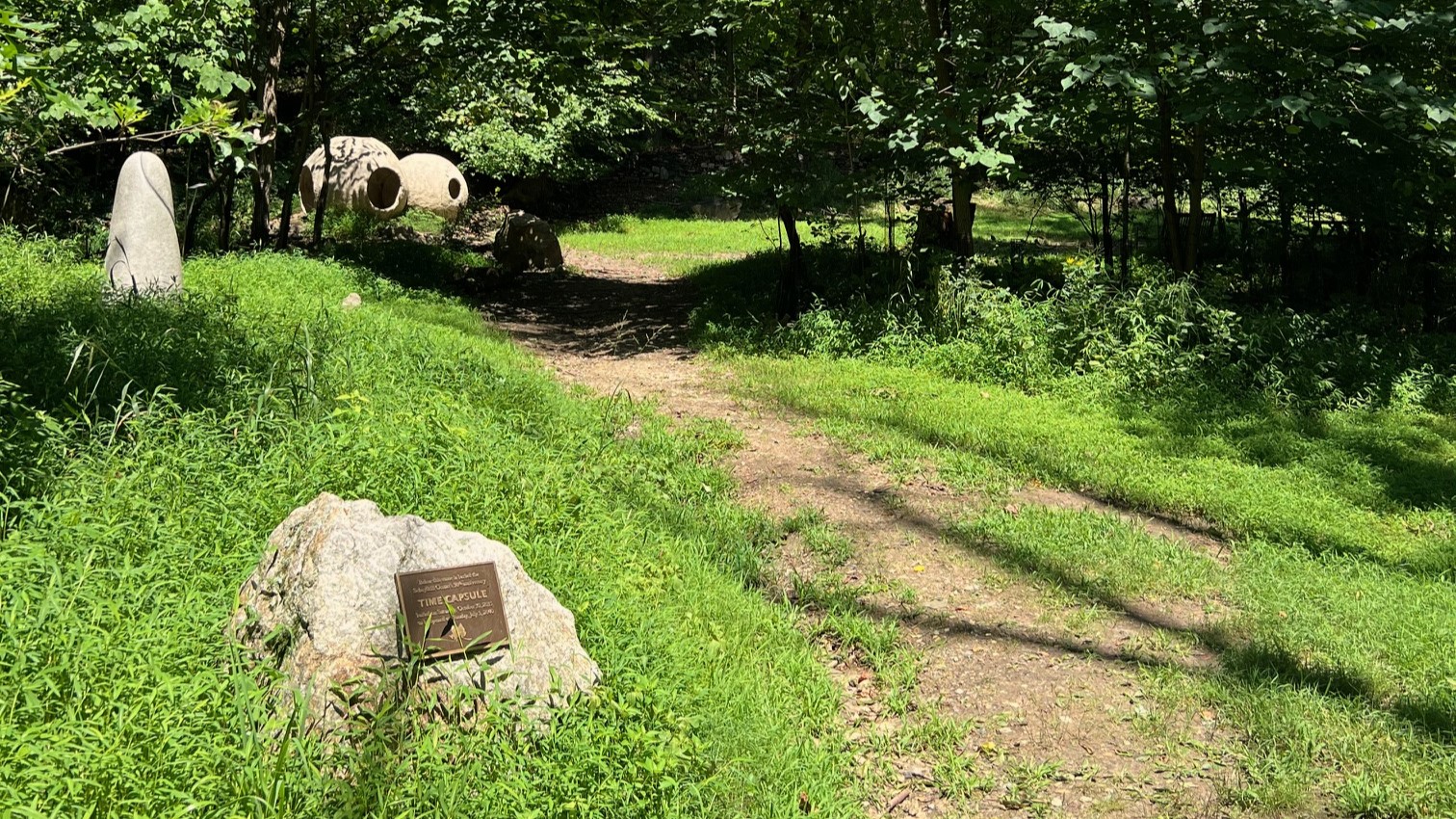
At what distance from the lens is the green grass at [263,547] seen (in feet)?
9.20

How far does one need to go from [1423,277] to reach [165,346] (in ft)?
37.5

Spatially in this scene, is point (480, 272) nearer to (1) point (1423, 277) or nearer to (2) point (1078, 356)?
(2) point (1078, 356)

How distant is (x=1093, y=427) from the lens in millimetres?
7734

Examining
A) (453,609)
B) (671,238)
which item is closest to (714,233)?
(671,238)

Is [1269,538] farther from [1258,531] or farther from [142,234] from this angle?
[142,234]

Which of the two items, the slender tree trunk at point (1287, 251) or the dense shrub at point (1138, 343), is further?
the slender tree trunk at point (1287, 251)

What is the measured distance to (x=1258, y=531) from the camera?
19.5 ft

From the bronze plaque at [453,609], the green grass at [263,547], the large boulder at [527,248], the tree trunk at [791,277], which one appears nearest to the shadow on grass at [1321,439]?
the green grass at [263,547]

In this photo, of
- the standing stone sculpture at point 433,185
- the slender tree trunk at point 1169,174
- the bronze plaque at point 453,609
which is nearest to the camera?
the bronze plaque at point 453,609

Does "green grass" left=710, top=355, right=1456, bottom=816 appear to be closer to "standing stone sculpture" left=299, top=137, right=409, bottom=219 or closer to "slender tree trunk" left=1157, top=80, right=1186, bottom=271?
"slender tree trunk" left=1157, top=80, right=1186, bottom=271

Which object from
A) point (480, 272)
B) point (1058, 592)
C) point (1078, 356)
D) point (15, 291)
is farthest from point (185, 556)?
point (480, 272)

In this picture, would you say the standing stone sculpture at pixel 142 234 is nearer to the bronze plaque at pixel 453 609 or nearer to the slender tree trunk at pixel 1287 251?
the bronze plaque at pixel 453 609

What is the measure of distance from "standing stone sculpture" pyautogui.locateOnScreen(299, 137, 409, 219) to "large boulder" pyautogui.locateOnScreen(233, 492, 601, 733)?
15699 millimetres

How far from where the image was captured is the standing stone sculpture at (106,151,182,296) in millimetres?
8117
